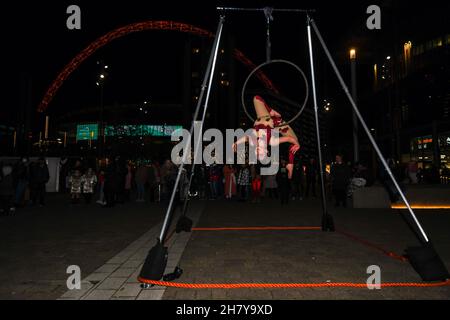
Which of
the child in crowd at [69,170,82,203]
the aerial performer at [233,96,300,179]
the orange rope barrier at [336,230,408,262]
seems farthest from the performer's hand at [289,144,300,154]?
the orange rope barrier at [336,230,408,262]

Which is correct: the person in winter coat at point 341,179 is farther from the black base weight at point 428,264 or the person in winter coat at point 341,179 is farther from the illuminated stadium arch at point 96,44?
the illuminated stadium arch at point 96,44

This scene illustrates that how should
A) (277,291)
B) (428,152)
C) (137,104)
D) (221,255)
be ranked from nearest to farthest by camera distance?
1. (277,291)
2. (221,255)
3. (428,152)
4. (137,104)

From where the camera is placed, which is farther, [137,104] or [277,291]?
[137,104]

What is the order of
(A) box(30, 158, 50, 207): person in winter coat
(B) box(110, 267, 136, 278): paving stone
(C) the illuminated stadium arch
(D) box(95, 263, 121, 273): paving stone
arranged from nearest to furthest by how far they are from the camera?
(B) box(110, 267, 136, 278): paving stone
(D) box(95, 263, 121, 273): paving stone
(A) box(30, 158, 50, 207): person in winter coat
(C) the illuminated stadium arch

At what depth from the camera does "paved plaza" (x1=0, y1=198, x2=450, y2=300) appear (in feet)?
11.9

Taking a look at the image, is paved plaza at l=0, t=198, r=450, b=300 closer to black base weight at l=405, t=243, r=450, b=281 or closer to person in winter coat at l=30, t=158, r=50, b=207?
black base weight at l=405, t=243, r=450, b=281

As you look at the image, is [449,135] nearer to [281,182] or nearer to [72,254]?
[281,182]

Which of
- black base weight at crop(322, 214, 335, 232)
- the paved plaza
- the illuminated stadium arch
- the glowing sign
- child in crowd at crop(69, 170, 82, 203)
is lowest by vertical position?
the paved plaza

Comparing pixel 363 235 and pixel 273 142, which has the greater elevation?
pixel 273 142

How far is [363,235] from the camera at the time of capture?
22.1 ft

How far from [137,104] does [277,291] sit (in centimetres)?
10669

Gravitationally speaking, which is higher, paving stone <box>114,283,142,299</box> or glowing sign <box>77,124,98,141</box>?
glowing sign <box>77,124,98,141</box>

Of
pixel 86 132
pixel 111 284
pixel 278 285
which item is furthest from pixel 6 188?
pixel 86 132
